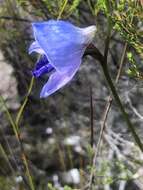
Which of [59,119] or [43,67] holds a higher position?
[43,67]

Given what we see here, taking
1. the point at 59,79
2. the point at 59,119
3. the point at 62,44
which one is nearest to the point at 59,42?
the point at 62,44

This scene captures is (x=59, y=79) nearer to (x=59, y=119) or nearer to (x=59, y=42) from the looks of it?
(x=59, y=42)

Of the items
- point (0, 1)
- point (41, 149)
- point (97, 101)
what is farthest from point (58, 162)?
point (0, 1)

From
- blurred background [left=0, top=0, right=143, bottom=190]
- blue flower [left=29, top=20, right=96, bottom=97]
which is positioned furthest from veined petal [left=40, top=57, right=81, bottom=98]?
blurred background [left=0, top=0, right=143, bottom=190]

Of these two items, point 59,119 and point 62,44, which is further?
point 59,119

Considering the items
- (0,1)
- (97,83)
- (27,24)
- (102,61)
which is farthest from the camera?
(97,83)

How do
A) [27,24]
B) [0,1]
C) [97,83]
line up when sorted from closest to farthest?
[0,1] → [27,24] → [97,83]

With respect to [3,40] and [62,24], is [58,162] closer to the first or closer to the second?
[3,40]

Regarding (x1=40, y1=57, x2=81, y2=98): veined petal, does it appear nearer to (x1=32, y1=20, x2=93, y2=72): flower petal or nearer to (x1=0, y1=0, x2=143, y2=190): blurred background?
(x1=32, y1=20, x2=93, y2=72): flower petal

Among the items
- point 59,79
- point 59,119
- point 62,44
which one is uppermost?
point 62,44
